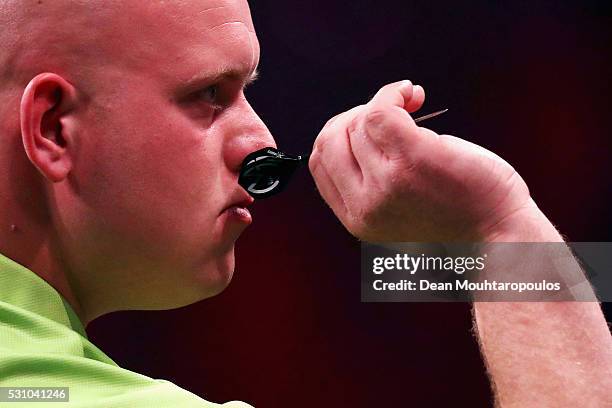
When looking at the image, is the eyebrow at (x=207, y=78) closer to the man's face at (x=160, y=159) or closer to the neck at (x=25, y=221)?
the man's face at (x=160, y=159)

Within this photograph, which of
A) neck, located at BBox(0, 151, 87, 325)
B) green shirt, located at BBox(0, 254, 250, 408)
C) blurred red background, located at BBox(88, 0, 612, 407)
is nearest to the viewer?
green shirt, located at BBox(0, 254, 250, 408)

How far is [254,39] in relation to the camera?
3.35 feet

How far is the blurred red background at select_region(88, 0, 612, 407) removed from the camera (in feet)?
5.75

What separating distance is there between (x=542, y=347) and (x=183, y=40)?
1.36ft

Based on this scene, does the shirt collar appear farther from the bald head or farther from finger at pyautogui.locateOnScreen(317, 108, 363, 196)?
finger at pyautogui.locateOnScreen(317, 108, 363, 196)

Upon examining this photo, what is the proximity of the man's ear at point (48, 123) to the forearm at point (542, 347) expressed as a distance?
1.26ft

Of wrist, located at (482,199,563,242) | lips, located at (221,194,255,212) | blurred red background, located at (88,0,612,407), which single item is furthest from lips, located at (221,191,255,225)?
blurred red background, located at (88,0,612,407)

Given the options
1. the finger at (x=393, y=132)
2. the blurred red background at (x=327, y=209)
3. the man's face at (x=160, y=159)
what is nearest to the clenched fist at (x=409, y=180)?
the finger at (x=393, y=132)

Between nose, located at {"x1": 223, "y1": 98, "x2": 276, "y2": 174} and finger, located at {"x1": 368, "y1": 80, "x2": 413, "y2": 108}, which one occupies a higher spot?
finger, located at {"x1": 368, "y1": 80, "x2": 413, "y2": 108}

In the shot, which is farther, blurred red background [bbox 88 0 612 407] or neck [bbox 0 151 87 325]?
blurred red background [bbox 88 0 612 407]

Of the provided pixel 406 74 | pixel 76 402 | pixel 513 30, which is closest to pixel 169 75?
pixel 76 402

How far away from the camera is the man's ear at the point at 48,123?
0.91 m

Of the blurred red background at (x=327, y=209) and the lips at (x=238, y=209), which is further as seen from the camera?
the blurred red background at (x=327, y=209)

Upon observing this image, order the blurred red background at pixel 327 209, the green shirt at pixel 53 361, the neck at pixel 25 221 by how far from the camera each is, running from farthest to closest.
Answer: the blurred red background at pixel 327 209 < the neck at pixel 25 221 < the green shirt at pixel 53 361
